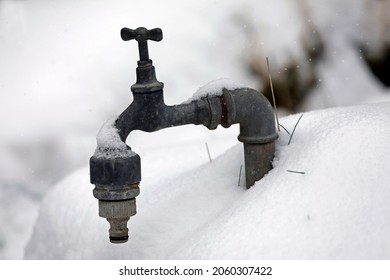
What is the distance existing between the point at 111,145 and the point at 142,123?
76mm

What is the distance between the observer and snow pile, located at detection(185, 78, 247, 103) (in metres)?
1.69

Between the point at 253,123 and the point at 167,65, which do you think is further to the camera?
the point at 167,65

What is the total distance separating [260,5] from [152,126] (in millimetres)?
1583

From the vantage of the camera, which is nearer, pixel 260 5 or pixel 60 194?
pixel 60 194

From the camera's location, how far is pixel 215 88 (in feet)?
5.58

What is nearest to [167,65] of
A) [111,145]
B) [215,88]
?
[215,88]

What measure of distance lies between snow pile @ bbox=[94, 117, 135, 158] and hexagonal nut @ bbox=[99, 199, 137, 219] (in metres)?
0.09

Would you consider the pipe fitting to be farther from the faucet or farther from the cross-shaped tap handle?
the cross-shaped tap handle

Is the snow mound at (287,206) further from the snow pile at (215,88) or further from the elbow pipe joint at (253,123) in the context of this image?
the snow pile at (215,88)

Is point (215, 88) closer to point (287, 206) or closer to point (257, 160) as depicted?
point (257, 160)

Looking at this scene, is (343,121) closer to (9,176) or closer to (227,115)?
(227,115)

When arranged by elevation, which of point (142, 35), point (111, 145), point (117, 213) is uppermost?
point (142, 35)

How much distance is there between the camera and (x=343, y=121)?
5.56 ft
